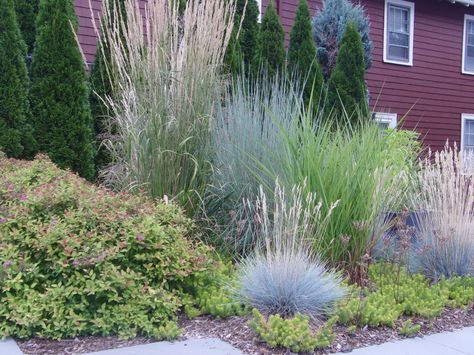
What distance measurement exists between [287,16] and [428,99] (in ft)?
15.0

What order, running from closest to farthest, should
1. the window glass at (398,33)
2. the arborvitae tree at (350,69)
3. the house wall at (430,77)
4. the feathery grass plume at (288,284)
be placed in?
the feathery grass plume at (288,284)
the arborvitae tree at (350,69)
the house wall at (430,77)
the window glass at (398,33)

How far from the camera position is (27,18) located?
6.86 meters

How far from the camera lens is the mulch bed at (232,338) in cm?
282

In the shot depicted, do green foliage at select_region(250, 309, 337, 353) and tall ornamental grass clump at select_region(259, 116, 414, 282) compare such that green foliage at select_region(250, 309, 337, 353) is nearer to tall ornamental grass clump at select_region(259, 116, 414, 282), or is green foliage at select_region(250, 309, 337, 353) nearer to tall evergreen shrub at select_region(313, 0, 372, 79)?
tall ornamental grass clump at select_region(259, 116, 414, 282)

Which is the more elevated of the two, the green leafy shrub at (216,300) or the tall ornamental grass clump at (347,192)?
the tall ornamental grass clump at (347,192)

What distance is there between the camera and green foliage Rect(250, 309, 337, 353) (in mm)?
2766

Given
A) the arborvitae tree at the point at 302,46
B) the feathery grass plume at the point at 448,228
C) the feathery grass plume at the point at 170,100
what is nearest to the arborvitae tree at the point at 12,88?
the feathery grass plume at the point at 170,100

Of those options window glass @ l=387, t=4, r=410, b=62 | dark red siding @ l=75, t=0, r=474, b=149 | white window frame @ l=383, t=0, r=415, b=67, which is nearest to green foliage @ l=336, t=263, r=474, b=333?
dark red siding @ l=75, t=0, r=474, b=149

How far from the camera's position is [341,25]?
933 cm

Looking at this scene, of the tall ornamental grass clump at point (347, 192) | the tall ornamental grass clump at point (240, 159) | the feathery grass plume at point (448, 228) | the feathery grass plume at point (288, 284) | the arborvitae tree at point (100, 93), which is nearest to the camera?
the feathery grass plume at point (288, 284)

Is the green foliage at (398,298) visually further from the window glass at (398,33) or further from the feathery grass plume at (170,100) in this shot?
the window glass at (398,33)

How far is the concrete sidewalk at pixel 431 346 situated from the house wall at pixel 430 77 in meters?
9.35

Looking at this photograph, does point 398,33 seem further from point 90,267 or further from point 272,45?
point 90,267

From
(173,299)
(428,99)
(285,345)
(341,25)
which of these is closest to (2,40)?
(173,299)
